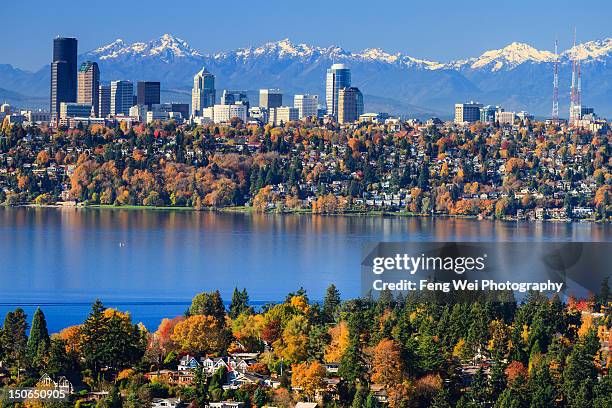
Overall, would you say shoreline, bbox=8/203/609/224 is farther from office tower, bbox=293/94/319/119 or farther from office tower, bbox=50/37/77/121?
office tower, bbox=50/37/77/121

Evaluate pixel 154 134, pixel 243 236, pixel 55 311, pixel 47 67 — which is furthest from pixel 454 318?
pixel 47 67

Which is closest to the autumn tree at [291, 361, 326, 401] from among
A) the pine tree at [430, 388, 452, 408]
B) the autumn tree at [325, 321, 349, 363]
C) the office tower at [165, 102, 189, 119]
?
the autumn tree at [325, 321, 349, 363]

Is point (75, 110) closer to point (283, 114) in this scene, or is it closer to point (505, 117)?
point (283, 114)

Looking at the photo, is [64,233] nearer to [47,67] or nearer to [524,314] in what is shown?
[524,314]

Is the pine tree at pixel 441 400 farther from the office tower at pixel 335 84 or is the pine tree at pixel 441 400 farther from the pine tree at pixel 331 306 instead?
the office tower at pixel 335 84

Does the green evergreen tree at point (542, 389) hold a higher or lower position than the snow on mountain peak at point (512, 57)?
lower

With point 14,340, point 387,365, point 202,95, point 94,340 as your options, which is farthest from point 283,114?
point 387,365

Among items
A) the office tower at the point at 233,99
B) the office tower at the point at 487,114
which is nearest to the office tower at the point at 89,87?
the office tower at the point at 233,99
